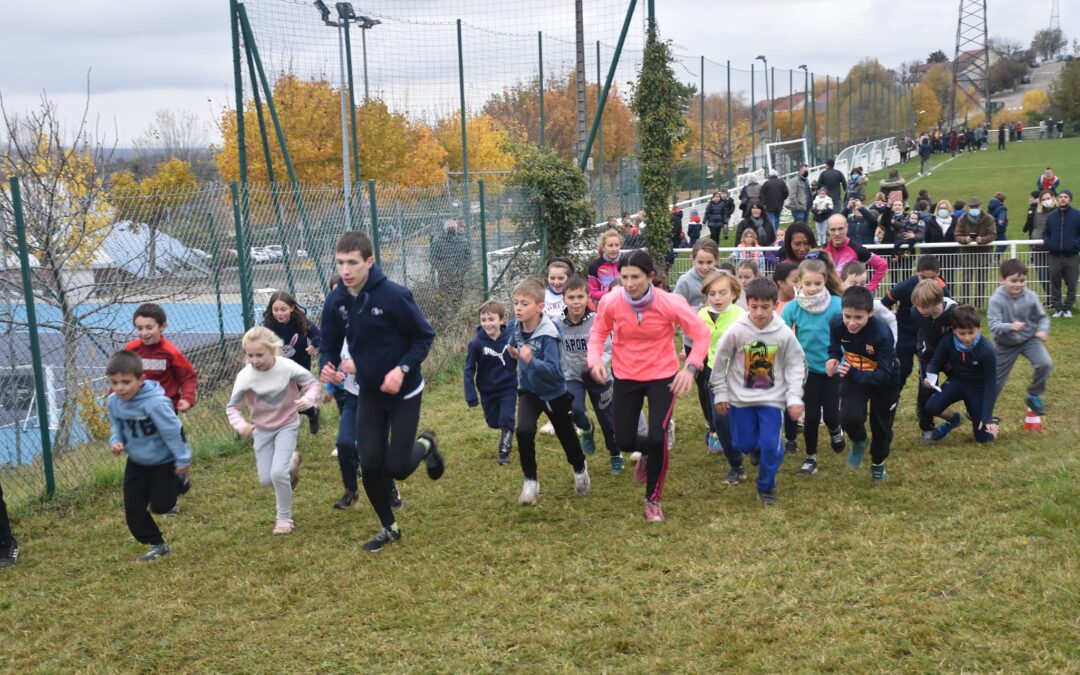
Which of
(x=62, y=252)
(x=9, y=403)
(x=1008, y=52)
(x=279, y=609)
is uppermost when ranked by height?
(x=1008, y=52)

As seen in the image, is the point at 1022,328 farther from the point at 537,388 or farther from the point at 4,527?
the point at 4,527

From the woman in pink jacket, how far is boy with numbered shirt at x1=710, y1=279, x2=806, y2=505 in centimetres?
44

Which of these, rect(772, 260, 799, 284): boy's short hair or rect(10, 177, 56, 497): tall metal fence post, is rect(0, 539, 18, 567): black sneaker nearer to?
rect(10, 177, 56, 497): tall metal fence post

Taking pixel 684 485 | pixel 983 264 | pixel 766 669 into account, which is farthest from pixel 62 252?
pixel 983 264

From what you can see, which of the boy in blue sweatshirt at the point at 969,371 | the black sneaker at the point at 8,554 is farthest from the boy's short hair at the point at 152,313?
the boy in blue sweatshirt at the point at 969,371

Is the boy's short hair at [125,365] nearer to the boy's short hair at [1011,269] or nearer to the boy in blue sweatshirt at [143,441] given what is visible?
the boy in blue sweatshirt at [143,441]

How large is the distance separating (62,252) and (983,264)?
12368 millimetres

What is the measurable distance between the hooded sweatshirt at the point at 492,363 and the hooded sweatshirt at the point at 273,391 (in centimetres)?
179

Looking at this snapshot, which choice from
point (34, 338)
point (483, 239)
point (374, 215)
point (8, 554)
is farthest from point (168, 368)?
point (483, 239)

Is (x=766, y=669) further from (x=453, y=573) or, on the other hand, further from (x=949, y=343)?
(x=949, y=343)

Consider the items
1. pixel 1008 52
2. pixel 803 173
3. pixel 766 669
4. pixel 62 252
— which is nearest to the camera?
pixel 766 669

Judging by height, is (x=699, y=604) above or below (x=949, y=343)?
below

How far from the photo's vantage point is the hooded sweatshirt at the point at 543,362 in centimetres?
676

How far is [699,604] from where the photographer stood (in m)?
5.04
